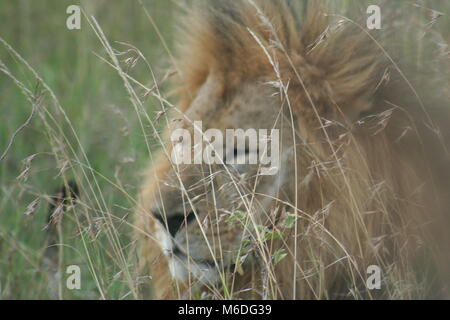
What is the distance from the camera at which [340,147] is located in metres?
3.37

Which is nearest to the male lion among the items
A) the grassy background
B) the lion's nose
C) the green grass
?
the lion's nose

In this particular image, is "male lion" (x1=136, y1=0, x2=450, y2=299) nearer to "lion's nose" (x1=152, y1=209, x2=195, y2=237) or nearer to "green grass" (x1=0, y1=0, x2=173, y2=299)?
"lion's nose" (x1=152, y1=209, x2=195, y2=237)

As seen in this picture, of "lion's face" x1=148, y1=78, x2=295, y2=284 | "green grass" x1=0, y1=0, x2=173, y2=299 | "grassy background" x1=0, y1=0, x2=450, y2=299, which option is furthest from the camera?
"green grass" x1=0, y1=0, x2=173, y2=299

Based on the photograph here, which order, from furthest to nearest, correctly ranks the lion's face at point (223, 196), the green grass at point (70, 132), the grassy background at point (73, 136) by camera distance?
the green grass at point (70, 132), the grassy background at point (73, 136), the lion's face at point (223, 196)

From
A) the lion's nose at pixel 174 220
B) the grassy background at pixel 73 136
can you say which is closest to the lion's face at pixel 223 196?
the lion's nose at pixel 174 220

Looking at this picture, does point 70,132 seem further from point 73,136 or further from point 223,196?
point 223,196

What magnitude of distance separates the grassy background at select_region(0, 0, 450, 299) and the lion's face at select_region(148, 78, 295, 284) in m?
0.21

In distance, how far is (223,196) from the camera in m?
3.31

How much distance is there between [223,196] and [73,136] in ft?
10.6

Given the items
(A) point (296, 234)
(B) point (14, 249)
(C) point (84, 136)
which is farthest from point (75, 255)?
(A) point (296, 234)

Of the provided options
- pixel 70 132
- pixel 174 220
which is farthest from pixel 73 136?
pixel 174 220

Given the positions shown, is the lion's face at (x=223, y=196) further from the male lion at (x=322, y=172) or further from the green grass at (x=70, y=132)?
the green grass at (x=70, y=132)

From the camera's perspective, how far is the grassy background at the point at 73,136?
160 inches

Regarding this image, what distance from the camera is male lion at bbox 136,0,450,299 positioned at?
3.30 meters
